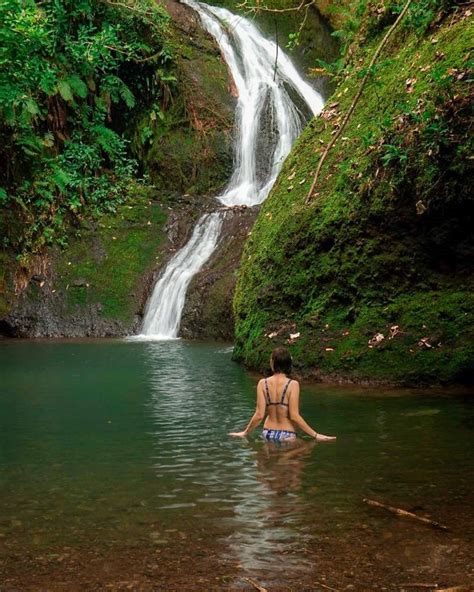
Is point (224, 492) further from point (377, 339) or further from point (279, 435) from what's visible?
point (377, 339)

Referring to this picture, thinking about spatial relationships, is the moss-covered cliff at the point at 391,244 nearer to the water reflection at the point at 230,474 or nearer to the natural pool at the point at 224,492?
the natural pool at the point at 224,492

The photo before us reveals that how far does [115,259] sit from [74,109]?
5181mm

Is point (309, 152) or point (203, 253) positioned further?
point (203, 253)

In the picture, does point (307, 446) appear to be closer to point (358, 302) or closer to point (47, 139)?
point (358, 302)

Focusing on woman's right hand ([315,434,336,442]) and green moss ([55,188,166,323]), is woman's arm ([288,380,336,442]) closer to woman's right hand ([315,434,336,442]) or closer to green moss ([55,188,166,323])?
woman's right hand ([315,434,336,442])

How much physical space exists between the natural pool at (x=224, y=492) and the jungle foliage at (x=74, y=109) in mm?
11197

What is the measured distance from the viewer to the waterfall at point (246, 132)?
19172 mm

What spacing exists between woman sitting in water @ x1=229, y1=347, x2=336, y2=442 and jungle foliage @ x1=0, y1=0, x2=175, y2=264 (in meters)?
12.6

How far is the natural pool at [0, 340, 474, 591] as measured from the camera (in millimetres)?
3807

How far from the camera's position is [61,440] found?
7129 millimetres

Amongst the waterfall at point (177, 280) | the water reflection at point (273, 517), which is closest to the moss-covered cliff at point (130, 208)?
the waterfall at point (177, 280)

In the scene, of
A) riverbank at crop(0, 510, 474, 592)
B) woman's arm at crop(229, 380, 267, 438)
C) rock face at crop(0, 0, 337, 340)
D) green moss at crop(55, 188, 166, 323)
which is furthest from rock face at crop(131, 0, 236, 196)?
riverbank at crop(0, 510, 474, 592)

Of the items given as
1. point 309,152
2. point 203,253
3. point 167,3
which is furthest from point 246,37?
point 309,152

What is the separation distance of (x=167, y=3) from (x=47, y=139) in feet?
27.7
